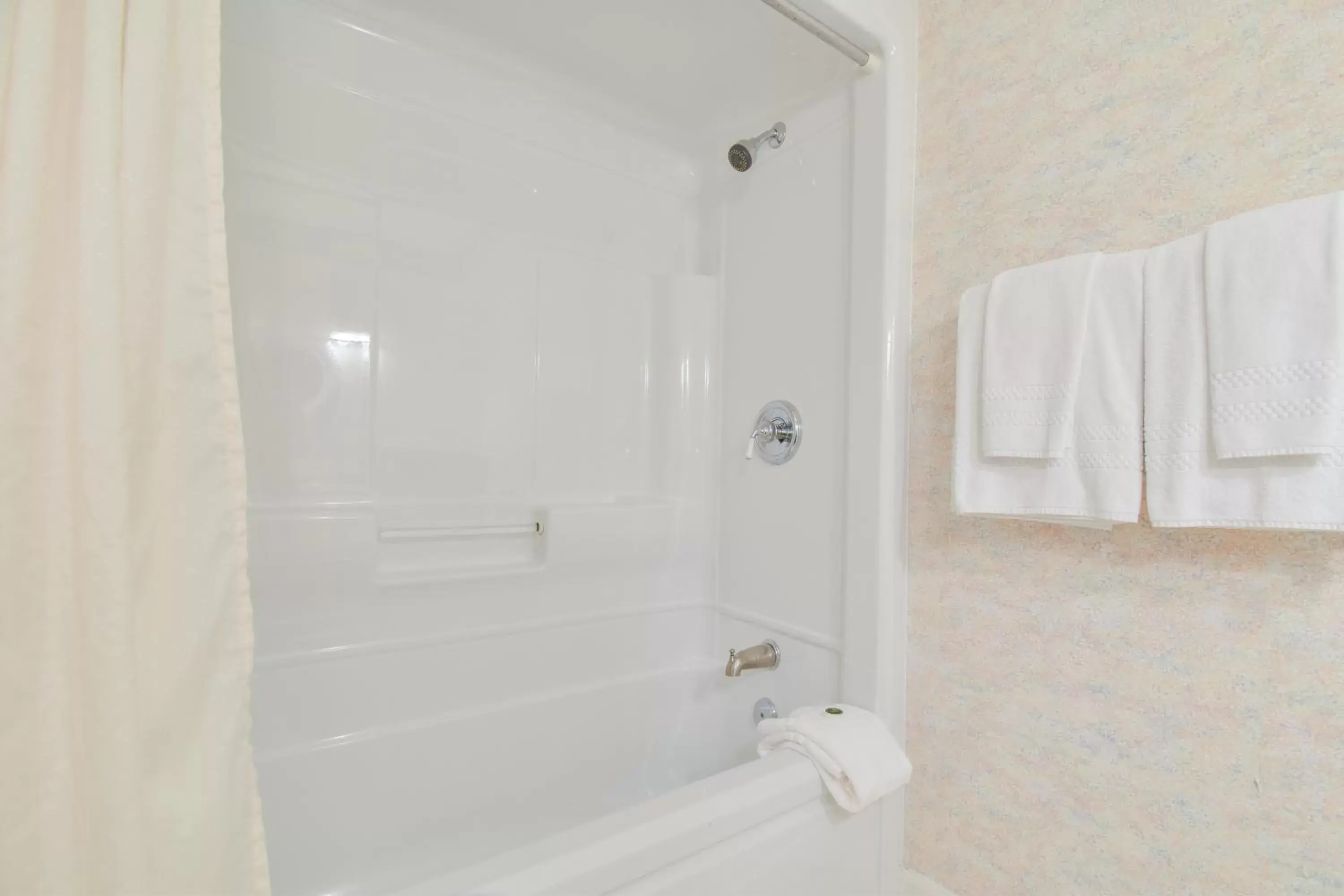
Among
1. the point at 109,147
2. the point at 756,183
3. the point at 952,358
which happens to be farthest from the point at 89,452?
the point at 756,183

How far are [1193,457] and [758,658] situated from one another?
38.5 inches

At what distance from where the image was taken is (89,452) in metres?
0.52

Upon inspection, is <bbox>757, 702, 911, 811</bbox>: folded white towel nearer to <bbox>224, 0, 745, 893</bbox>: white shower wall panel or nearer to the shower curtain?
<bbox>224, 0, 745, 893</bbox>: white shower wall panel

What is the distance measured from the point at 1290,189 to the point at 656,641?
5.29 feet

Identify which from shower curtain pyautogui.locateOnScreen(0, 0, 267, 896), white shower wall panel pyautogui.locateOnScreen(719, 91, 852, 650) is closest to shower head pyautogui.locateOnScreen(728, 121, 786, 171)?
white shower wall panel pyautogui.locateOnScreen(719, 91, 852, 650)

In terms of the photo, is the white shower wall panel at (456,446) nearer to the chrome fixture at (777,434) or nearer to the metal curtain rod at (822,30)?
the chrome fixture at (777,434)

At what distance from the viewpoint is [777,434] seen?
1.55m

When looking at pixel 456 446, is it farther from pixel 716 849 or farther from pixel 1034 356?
pixel 1034 356

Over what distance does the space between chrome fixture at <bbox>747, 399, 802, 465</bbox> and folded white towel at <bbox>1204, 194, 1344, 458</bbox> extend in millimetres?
838

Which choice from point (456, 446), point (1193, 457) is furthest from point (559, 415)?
point (1193, 457)

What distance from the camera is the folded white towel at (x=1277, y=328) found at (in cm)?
68

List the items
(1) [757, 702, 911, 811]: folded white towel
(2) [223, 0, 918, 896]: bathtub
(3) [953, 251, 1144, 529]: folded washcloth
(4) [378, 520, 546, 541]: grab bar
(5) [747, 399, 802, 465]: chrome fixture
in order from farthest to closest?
1. (5) [747, 399, 802, 465]: chrome fixture
2. (4) [378, 520, 546, 541]: grab bar
3. (2) [223, 0, 918, 896]: bathtub
4. (1) [757, 702, 911, 811]: folded white towel
5. (3) [953, 251, 1144, 529]: folded washcloth

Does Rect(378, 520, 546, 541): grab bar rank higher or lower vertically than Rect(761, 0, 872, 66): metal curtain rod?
lower

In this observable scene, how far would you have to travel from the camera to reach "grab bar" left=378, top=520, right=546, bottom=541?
4.49 ft
